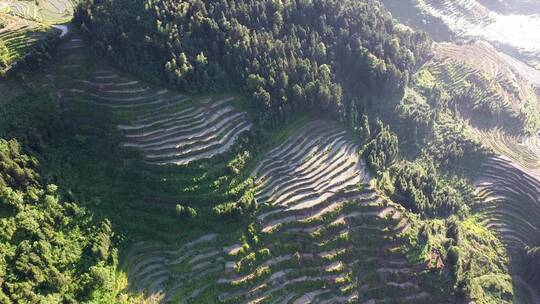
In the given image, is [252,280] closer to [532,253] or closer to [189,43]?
[189,43]

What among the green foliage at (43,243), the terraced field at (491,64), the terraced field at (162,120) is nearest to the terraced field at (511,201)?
the terraced field at (491,64)

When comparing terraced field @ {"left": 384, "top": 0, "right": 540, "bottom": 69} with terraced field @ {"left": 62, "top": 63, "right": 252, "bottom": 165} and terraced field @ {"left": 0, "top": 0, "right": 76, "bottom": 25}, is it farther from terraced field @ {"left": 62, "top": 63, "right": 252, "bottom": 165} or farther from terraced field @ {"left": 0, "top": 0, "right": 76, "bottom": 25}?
terraced field @ {"left": 0, "top": 0, "right": 76, "bottom": 25}

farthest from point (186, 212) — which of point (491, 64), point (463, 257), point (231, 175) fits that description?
point (491, 64)

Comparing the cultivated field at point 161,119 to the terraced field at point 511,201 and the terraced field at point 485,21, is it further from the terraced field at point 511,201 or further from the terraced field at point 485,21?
the terraced field at point 485,21

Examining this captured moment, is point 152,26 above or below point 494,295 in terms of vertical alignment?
above

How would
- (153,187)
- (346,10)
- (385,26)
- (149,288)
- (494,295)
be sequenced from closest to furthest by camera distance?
(149,288) → (153,187) → (494,295) → (346,10) → (385,26)

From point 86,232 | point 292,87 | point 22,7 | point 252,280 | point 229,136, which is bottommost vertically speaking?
point 252,280

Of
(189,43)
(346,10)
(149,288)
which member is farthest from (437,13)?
(149,288)
